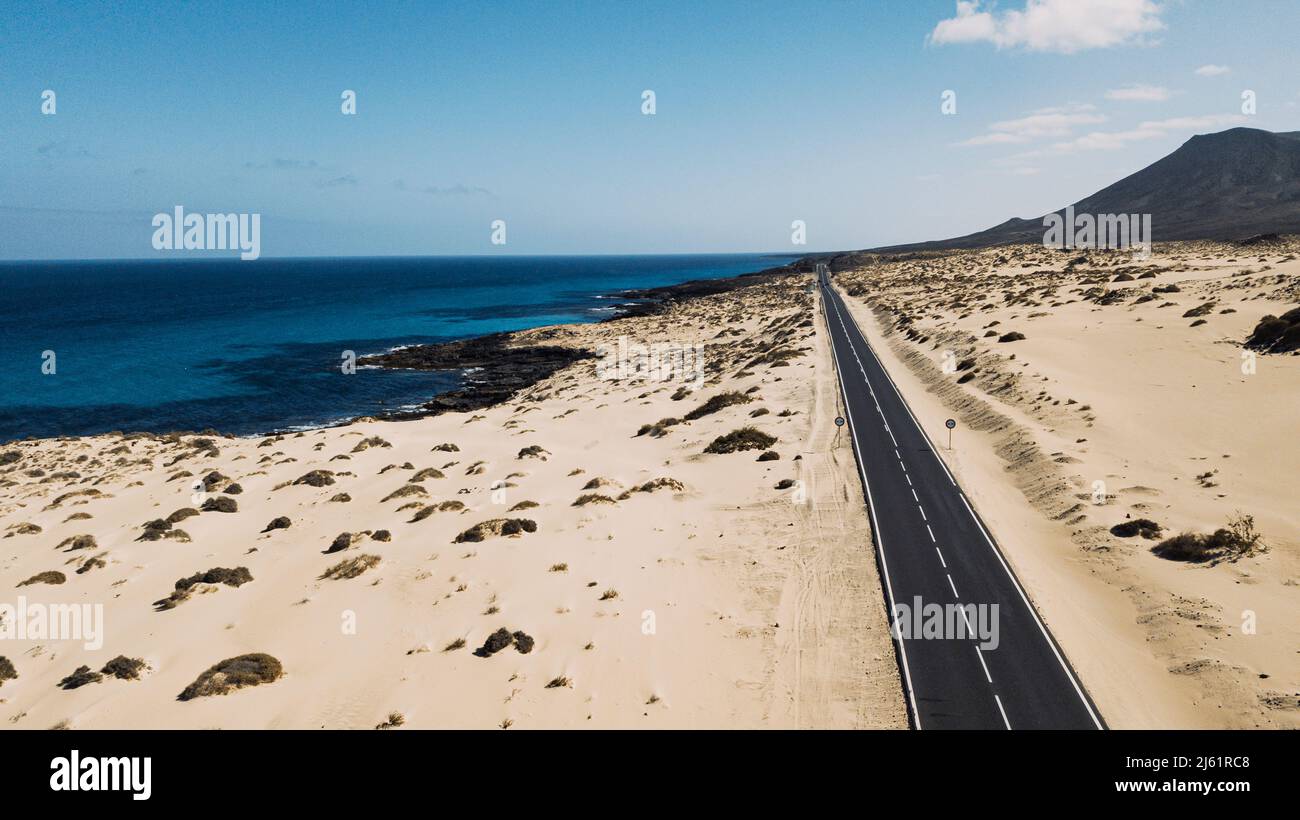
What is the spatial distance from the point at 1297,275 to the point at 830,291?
8332 cm

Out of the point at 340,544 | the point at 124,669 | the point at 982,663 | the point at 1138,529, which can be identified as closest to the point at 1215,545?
the point at 1138,529

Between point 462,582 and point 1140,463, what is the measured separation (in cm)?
3428

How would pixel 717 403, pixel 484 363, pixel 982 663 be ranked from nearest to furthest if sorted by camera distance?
1. pixel 982 663
2. pixel 717 403
3. pixel 484 363

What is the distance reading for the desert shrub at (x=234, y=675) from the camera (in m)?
18.6

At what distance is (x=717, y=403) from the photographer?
5406cm

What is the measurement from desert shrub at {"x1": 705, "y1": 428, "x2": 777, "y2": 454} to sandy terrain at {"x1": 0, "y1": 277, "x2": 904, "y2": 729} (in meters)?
0.85

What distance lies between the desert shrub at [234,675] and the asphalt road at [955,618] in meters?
18.5

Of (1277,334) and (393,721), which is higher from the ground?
(1277,334)

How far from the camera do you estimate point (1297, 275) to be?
6700cm

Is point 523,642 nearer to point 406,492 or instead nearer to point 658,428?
point 406,492

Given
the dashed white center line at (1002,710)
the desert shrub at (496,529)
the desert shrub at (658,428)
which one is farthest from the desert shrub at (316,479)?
the dashed white center line at (1002,710)

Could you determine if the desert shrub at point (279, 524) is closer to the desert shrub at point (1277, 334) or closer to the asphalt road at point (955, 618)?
the asphalt road at point (955, 618)

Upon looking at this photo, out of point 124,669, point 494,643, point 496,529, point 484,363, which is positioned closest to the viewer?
point 124,669
